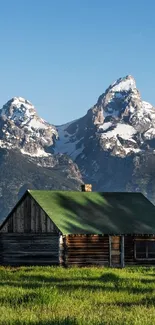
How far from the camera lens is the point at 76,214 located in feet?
170

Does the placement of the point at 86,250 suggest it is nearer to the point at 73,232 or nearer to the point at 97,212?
the point at 73,232

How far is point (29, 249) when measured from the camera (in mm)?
51250

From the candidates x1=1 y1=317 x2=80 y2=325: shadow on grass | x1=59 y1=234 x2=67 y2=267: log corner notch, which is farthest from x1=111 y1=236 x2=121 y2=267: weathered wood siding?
x1=1 y1=317 x2=80 y2=325: shadow on grass

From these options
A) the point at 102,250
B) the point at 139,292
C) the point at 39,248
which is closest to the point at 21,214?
the point at 39,248

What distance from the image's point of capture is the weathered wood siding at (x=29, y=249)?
1950 inches

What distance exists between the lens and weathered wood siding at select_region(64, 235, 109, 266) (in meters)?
49.5

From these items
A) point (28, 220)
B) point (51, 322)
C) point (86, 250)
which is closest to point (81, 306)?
point (51, 322)

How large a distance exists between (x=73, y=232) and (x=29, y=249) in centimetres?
450

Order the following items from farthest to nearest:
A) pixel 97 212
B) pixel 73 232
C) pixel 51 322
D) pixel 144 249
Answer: pixel 144 249
pixel 97 212
pixel 73 232
pixel 51 322

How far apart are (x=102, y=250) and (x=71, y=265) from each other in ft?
9.58

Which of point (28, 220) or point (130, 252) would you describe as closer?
point (28, 220)

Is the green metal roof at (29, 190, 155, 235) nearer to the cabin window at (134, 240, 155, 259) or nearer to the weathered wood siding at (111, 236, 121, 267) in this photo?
the weathered wood siding at (111, 236, 121, 267)

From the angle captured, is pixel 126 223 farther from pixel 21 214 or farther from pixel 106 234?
pixel 21 214

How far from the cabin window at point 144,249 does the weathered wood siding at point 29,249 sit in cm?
666
